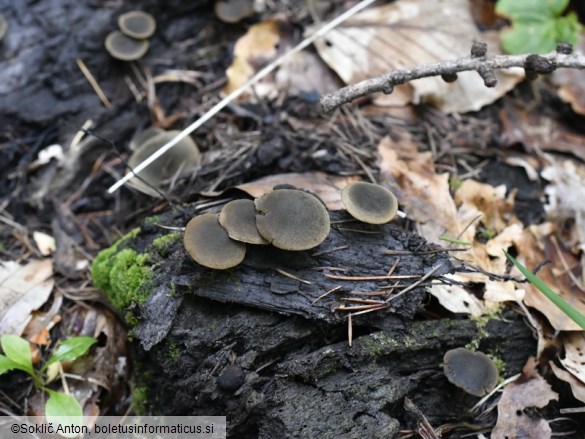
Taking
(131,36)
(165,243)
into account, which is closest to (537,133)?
(165,243)

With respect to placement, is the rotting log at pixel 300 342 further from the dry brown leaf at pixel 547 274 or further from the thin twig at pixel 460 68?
the thin twig at pixel 460 68

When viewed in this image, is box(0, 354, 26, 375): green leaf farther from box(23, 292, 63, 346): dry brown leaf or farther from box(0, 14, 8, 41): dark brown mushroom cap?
box(0, 14, 8, 41): dark brown mushroom cap

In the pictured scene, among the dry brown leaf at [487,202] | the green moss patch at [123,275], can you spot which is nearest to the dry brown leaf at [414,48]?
the dry brown leaf at [487,202]

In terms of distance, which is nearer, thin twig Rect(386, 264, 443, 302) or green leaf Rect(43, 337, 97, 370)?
thin twig Rect(386, 264, 443, 302)

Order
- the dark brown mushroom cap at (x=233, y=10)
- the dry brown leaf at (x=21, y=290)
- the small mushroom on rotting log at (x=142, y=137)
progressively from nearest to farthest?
the dry brown leaf at (x=21, y=290)
the small mushroom on rotting log at (x=142, y=137)
the dark brown mushroom cap at (x=233, y=10)

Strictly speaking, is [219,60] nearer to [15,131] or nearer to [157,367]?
[15,131]

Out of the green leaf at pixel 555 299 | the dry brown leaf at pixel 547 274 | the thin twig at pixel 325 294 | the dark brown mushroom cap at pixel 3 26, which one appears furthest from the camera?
the dark brown mushroom cap at pixel 3 26

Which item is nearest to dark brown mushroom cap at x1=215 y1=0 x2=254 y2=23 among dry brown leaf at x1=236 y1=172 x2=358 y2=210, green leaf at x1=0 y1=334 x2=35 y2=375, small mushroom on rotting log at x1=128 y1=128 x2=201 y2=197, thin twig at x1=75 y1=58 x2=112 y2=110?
thin twig at x1=75 y1=58 x2=112 y2=110
